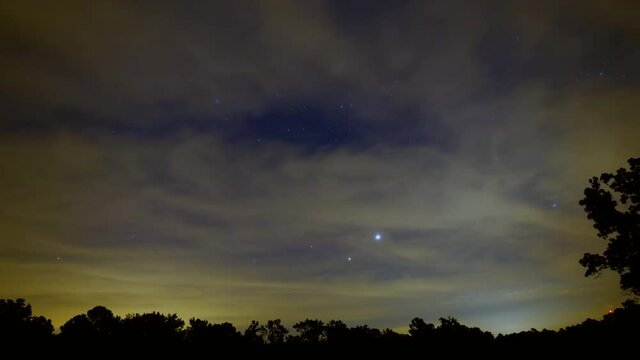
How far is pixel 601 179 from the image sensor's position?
102 feet

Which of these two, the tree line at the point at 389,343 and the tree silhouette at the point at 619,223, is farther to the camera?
the tree silhouette at the point at 619,223

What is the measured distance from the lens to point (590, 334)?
572 inches

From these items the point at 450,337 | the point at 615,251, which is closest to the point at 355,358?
the point at 450,337

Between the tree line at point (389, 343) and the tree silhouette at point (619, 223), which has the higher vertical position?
the tree silhouette at point (619, 223)

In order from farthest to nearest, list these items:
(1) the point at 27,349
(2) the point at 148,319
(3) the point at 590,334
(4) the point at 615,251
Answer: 1. (2) the point at 148,319
2. (4) the point at 615,251
3. (1) the point at 27,349
4. (3) the point at 590,334

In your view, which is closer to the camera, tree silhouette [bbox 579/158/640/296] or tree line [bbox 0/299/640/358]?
tree line [bbox 0/299/640/358]

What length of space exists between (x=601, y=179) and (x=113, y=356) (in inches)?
1281

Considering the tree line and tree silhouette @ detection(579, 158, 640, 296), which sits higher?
tree silhouette @ detection(579, 158, 640, 296)

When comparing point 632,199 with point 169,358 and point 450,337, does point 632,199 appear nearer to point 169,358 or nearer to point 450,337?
point 450,337

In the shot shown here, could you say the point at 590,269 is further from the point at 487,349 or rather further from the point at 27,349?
the point at 27,349

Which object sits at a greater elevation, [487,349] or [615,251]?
[615,251]

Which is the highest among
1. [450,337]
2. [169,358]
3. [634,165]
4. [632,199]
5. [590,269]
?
[634,165]

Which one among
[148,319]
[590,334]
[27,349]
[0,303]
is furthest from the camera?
[148,319]

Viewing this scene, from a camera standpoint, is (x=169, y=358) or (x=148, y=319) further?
(x=148, y=319)
